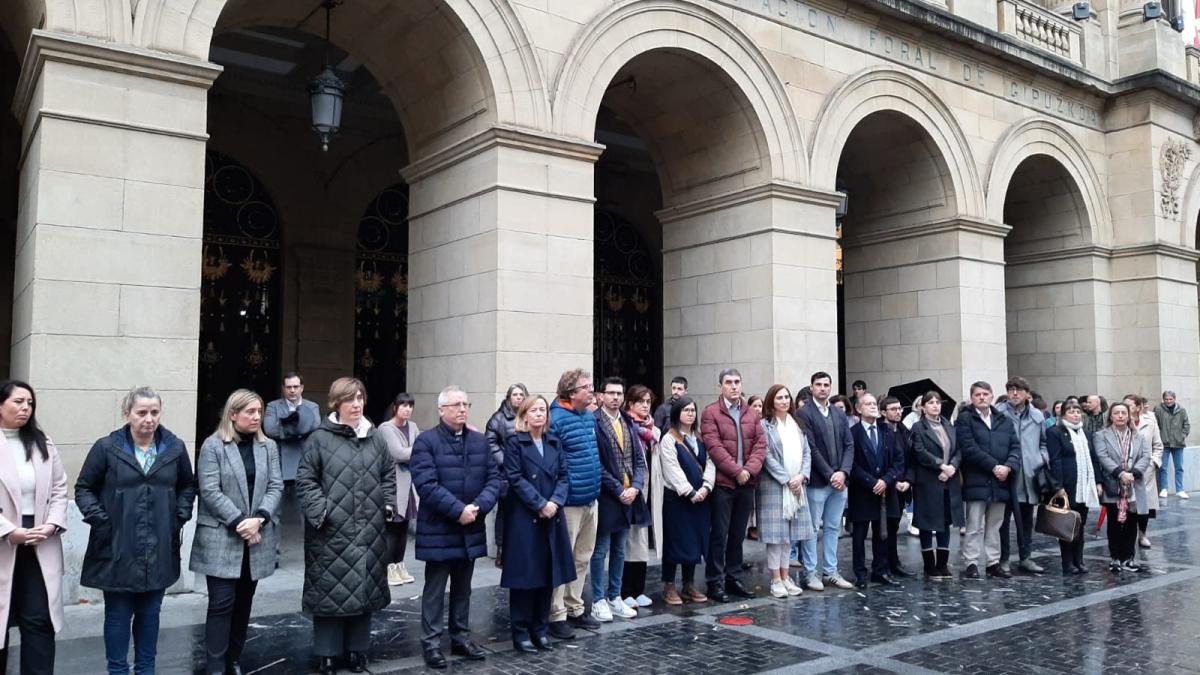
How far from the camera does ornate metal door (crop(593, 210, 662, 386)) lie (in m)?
18.4

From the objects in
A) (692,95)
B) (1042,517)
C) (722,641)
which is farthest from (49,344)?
(1042,517)

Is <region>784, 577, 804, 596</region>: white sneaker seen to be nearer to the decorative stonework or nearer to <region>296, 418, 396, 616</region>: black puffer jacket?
<region>296, 418, 396, 616</region>: black puffer jacket

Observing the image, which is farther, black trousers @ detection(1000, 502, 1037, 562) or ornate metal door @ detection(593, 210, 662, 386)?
ornate metal door @ detection(593, 210, 662, 386)

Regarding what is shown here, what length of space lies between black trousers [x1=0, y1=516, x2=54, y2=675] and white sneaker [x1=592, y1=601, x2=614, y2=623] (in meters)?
3.73

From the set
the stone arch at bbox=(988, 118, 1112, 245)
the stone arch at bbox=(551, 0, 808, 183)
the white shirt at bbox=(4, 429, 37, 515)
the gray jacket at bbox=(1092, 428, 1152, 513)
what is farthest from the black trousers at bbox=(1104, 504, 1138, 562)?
the white shirt at bbox=(4, 429, 37, 515)

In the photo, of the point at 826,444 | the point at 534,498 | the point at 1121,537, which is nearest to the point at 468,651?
the point at 534,498

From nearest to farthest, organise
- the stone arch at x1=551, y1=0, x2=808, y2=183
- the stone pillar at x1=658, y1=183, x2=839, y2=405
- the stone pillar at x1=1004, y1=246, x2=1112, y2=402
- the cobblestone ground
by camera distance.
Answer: the cobblestone ground
the stone arch at x1=551, y1=0, x2=808, y2=183
the stone pillar at x1=658, y1=183, x2=839, y2=405
the stone pillar at x1=1004, y1=246, x2=1112, y2=402

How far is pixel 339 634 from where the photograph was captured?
600 centimetres

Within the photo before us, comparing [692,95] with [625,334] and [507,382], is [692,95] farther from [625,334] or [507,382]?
[625,334]

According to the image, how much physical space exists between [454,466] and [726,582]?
3.25 m

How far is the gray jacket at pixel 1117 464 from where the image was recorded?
9688 mm

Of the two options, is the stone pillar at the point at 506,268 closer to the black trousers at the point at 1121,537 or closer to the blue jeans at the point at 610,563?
the blue jeans at the point at 610,563

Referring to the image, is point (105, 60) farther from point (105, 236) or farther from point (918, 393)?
point (918, 393)

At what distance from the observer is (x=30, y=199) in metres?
8.16
